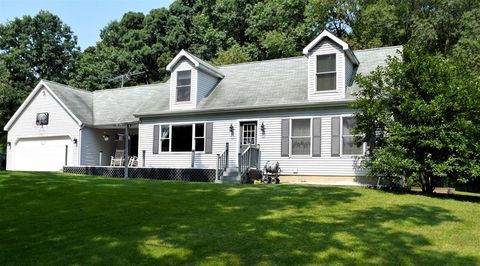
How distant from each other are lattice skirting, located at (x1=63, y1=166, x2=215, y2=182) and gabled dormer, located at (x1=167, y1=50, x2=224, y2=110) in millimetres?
2969

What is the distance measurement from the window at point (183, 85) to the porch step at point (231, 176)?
4.57m

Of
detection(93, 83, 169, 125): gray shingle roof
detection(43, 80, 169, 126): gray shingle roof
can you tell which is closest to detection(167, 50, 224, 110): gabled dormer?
detection(93, 83, 169, 125): gray shingle roof

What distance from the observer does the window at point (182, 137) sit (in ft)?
66.5

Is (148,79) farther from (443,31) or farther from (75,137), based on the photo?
(443,31)

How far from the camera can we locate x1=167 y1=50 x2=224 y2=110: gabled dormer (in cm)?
2027

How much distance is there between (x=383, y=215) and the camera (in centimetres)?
898

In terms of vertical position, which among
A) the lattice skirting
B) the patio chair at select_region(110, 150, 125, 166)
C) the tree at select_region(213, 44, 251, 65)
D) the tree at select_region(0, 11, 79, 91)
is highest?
the tree at select_region(0, 11, 79, 91)

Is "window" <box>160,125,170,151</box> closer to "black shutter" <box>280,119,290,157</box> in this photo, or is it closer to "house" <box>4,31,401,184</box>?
"house" <box>4,31,401,184</box>

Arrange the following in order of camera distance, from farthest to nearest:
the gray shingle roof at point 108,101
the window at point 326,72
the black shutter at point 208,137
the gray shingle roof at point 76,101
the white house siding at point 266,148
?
the gray shingle roof at point 76,101, the gray shingle roof at point 108,101, the black shutter at point 208,137, the window at point 326,72, the white house siding at point 266,148

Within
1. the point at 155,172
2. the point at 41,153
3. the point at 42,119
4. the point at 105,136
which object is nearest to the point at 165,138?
the point at 155,172

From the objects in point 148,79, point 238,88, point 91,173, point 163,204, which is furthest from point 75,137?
point 148,79

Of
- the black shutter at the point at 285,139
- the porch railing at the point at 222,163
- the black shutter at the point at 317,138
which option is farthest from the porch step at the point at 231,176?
the black shutter at the point at 317,138

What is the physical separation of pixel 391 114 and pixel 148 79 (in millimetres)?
32292

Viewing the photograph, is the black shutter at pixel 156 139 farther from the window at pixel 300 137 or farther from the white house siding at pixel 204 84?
the window at pixel 300 137
